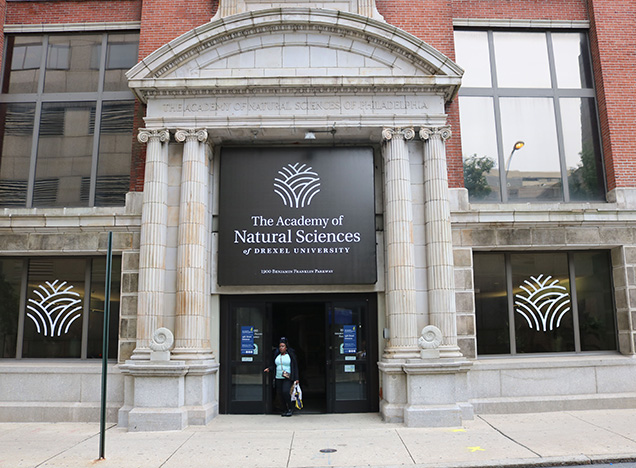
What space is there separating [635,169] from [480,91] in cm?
443

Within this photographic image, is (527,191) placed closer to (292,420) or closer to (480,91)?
(480,91)

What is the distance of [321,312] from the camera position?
843 inches

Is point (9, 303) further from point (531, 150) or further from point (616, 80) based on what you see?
point (616, 80)

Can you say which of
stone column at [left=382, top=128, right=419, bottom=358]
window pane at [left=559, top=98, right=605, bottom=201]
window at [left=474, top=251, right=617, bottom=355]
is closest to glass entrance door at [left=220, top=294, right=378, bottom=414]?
stone column at [left=382, top=128, right=419, bottom=358]

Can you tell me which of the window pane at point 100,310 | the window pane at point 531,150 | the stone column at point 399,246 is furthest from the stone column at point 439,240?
the window pane at point 100,310

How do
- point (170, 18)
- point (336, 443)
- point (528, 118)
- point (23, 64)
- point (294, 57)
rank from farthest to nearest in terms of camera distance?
1. point (23, 64)
2. point (528, 118)
3. point (170, 18)
4. point (294, 57)
5. point (336, 443)

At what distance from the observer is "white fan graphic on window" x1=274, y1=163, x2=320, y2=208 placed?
44.1 ft

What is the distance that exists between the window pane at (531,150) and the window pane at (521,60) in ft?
1.73

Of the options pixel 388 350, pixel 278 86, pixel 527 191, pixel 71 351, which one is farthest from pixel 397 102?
pixel 71 351

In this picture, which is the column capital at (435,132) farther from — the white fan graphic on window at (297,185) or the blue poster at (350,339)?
the blue poster at (350,339)

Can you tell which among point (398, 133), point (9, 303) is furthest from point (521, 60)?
point (9, 303)

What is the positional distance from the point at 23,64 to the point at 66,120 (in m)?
2.18

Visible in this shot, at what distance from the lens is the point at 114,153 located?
1445cm

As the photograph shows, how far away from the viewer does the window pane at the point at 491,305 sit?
13.5 meters
